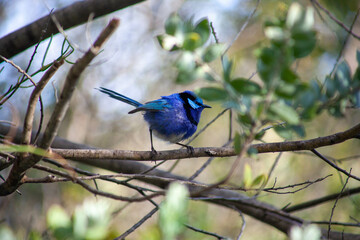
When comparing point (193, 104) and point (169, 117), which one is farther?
point (193, 104)

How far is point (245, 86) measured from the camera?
138 centimetres

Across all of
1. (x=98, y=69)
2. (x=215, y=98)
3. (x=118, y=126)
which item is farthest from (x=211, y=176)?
(x=215, y=98)

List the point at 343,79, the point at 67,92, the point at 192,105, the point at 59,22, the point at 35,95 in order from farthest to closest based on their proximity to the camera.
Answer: the point at 192,105 < the point at 59,22 < the point at 35,95 < the point at 67,92 < the point at 343,79

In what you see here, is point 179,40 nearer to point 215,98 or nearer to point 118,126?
point 215,98

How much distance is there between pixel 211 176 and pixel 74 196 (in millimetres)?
2885

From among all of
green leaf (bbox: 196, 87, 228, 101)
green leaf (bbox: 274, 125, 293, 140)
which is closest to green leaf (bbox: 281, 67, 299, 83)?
green leaf (bbox: 196, 87, 228, 101)

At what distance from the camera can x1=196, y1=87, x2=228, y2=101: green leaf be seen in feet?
4.73

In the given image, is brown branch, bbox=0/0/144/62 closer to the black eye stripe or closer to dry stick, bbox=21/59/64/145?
the black eye stripe

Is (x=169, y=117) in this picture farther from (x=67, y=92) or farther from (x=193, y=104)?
(x=67, y=92)

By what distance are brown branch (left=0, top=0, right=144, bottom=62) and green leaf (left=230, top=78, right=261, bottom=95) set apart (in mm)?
2566

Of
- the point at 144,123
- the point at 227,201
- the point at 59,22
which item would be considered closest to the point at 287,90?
the point at 227,201

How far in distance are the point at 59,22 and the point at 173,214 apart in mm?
3023

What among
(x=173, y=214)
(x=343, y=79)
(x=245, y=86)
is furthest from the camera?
(x=343, y=79)

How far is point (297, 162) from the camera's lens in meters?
7.43
